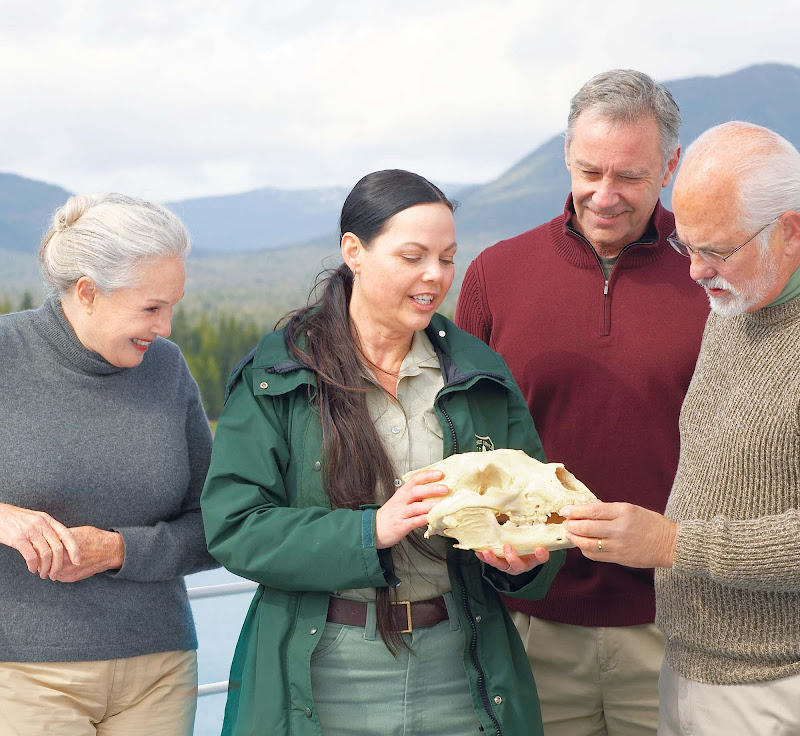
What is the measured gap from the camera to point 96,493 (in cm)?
208

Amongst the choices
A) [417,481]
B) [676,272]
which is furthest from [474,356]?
[676,272]

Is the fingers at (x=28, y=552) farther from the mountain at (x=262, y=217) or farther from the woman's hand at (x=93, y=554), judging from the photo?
the mountain at (x=262, y=217)

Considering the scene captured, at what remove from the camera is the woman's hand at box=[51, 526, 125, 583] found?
1987 mm

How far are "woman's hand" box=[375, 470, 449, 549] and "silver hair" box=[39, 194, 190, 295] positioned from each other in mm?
795

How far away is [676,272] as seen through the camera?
8.16 feet

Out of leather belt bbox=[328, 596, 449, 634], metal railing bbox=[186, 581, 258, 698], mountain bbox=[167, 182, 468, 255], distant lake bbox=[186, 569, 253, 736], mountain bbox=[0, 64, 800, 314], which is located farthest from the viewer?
mountain bbox=[167, 182, 468, 255]

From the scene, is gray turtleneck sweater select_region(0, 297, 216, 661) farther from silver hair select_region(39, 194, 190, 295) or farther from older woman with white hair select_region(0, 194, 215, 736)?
silver hair select_region(39, 194, 190, 295)

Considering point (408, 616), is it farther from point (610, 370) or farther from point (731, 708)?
point (610, 370)

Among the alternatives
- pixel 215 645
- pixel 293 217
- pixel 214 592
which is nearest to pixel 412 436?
pixel 214 592

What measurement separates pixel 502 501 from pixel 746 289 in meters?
0.65

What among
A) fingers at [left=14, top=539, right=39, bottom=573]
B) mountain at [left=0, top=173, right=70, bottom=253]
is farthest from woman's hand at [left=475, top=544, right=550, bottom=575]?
mountain at [left=0, top=173, right=70, bottom=253]

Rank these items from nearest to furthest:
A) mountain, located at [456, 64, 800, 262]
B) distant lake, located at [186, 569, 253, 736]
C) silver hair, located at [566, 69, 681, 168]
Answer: silver hair, located at [566, 69, 681, 168] < distant lake, located at [186, 569, 253, 736] < mountain, located at [456, 64, 800, 262]

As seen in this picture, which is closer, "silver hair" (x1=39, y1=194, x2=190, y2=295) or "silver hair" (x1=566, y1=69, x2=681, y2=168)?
"silver hair" (x1=39, y1=194, x2=190, y2=295)

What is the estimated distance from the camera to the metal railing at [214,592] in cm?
296
